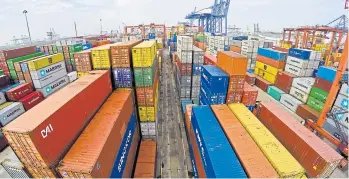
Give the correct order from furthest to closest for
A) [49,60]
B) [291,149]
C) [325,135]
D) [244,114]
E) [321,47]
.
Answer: [321,47] → [49,60] → [325,135] → [244,114] → [291,149]

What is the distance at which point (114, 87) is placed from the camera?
1802 cm

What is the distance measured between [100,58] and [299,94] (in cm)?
3243

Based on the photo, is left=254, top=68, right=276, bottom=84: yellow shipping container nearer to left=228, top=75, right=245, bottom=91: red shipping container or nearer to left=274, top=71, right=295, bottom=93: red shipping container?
left=274, top=71, right=295, bottom=93: red shipping container

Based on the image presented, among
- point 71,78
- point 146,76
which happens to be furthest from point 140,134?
point 71,78

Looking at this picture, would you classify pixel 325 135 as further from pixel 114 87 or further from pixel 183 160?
pixel 114 87

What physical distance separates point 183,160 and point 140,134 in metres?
6.36

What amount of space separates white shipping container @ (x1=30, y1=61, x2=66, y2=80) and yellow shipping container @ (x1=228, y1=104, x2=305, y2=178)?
27.8 meters

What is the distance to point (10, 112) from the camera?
20562mm

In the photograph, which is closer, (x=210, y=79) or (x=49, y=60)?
(x=210, y=79)

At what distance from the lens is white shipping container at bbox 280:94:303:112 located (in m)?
27.2

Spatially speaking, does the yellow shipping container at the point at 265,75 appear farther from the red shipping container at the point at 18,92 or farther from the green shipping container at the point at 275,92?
the red shipping container at the point at 18,92

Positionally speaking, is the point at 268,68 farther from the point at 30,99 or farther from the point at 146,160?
the point at 30,99

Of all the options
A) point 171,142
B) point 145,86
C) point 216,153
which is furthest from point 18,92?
point 216,153

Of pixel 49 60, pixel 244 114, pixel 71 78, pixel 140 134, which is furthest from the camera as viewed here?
pixel 71 78
